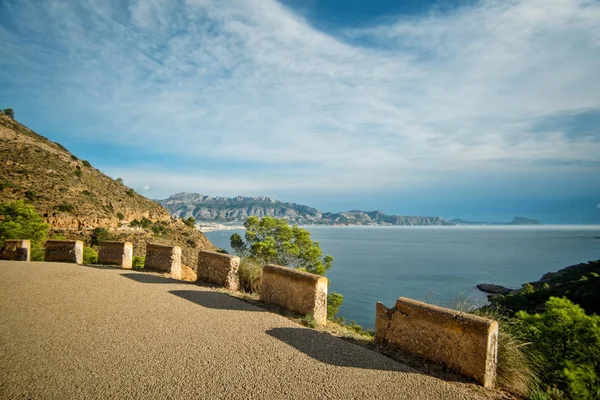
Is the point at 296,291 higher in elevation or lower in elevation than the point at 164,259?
higher

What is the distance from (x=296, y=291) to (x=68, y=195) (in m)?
45.4

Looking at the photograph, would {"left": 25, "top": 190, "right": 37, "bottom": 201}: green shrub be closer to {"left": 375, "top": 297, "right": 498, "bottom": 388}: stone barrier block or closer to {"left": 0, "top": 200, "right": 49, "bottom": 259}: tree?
{"left": 0, "top": 200, "right": 49, "bottom": 259}: tree

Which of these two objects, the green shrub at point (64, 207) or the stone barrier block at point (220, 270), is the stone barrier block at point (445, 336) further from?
the green shrub at point (64, 207)

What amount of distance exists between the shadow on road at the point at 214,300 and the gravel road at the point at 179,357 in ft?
0.22

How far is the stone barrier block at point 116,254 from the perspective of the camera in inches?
494

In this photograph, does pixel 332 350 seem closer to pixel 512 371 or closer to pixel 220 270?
pixel 512 371

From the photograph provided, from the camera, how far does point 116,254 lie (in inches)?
502

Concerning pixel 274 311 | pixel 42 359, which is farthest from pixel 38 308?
pixel 274 311

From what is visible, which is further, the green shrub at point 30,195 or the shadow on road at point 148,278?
the green shrub at point 30,195

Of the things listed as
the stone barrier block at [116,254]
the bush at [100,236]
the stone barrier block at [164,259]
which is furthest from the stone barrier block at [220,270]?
the bush at [100,236]

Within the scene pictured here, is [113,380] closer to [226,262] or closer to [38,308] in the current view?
[38,308]

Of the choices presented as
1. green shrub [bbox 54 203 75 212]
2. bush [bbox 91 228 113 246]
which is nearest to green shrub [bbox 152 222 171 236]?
bush [bbox 91 228 113 246]

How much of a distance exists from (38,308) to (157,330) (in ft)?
10.5

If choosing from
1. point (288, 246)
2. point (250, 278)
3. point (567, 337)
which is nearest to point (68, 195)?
point (288, 246)
